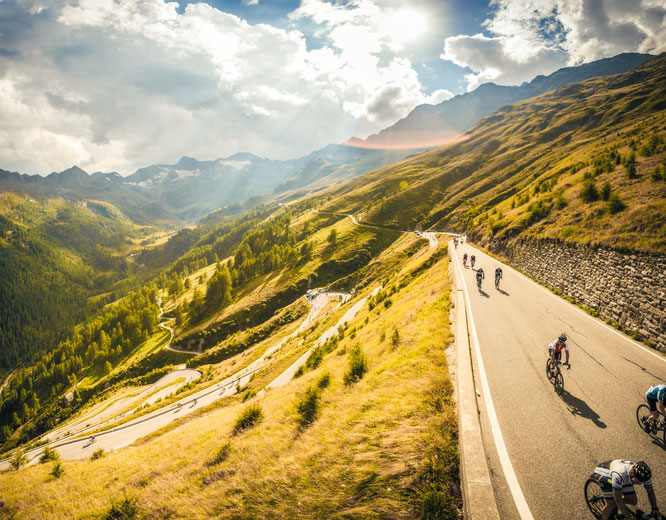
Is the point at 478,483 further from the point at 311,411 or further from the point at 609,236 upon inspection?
the point at 609,236

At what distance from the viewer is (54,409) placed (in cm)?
8975

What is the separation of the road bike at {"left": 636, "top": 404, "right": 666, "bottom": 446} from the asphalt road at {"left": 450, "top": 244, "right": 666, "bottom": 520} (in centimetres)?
21

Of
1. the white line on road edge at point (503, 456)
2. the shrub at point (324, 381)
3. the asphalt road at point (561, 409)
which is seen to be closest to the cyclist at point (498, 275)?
the asphalt road at point (561, 409)

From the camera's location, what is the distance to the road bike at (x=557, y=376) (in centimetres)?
1154

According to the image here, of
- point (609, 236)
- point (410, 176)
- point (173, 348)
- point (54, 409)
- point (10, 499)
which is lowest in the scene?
point (54, 409)

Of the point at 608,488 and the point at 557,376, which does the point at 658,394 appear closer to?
the point at 557,376

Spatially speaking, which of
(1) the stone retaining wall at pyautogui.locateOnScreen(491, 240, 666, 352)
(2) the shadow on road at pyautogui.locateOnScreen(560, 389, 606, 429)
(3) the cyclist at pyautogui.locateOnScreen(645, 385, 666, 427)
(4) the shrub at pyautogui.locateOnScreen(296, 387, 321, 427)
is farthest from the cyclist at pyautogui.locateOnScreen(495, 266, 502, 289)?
(4) the shrub at pyautogui.locateOnScreen(296, 387, 321, 427)

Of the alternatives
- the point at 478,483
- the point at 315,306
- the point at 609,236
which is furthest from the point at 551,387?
the point at 315,306

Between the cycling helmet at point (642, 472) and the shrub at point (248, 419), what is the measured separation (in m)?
15.6

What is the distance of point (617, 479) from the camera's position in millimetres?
6449

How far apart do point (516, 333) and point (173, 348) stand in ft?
338

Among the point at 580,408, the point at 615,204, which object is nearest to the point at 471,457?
the point at 580,408

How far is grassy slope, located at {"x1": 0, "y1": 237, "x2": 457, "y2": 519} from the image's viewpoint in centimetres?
752

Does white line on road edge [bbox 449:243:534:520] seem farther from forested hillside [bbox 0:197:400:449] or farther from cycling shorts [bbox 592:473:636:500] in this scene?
forested hillside [bbox 0:197:400:449]
